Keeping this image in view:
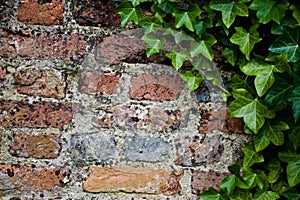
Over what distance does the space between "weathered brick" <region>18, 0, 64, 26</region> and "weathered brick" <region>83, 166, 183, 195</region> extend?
321mm

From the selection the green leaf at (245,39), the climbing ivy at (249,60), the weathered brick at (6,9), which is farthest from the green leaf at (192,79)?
the weathered brick at (6,9)

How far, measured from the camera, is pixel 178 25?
1.03 metres

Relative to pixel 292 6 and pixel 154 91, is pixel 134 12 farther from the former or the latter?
pixel 292 6

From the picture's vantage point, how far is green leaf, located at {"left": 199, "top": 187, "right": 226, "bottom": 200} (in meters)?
1.07

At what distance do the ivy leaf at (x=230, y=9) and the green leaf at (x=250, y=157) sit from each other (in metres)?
0.27

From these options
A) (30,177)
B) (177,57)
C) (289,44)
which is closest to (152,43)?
(177,57)

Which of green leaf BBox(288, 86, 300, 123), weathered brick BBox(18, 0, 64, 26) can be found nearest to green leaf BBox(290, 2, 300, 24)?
green leaf BBox(288, 86, 300, 123)

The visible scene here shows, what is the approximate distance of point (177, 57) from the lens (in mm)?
1051

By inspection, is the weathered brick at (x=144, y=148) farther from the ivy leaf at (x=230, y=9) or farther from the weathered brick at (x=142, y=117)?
the ivy leaf at (x=230, y=9)

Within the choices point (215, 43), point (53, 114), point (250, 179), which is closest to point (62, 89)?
point (53, 114)

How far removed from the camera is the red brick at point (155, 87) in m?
1.07

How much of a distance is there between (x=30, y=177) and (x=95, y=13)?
0.37 m

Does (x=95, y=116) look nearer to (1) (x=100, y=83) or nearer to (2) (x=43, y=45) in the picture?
(1) (x=100, y=83)

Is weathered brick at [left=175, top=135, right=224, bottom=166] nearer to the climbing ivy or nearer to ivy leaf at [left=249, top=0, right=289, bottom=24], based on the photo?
the climbing ivy
